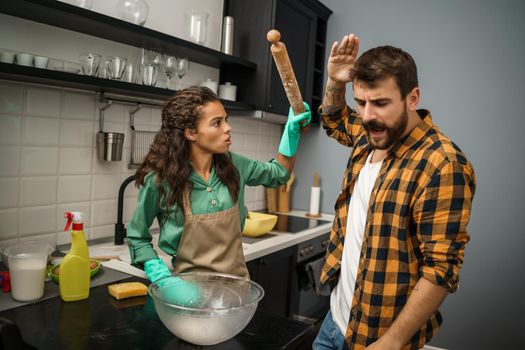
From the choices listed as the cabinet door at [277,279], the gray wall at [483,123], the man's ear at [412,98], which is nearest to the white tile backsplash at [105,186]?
the cabinet door at [277,279]

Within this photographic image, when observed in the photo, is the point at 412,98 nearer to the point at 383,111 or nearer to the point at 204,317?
the point at 383,111

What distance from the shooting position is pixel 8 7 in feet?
4.77

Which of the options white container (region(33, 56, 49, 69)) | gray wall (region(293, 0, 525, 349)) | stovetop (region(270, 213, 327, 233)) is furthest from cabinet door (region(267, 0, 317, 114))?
white container (region(33, 56, 49, 69))

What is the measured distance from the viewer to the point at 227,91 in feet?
8.11

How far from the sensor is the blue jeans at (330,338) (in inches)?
52.2

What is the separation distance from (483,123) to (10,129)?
98.5 inches

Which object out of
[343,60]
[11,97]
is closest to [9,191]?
[11,97]

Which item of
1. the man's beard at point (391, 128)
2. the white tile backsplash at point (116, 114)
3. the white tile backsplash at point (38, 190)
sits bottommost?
the white tile backsplash at point (38, 190)

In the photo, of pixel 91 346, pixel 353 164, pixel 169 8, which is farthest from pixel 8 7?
pixel 353 164

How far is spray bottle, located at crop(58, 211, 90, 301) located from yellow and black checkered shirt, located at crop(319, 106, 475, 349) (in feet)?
2.59

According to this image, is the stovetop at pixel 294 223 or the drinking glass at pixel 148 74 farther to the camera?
the stovetop at pixel 294 223

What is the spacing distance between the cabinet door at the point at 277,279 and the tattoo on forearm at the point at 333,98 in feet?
2.77

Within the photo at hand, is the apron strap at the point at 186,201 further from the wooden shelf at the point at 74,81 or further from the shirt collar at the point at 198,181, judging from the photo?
the wooden shelf at the point at 74,81

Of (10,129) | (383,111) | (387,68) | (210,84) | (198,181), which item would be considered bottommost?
(198,181)
